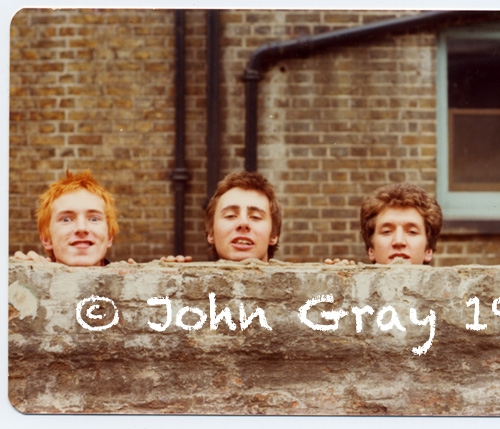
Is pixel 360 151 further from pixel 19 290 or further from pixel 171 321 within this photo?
pixel 19 290

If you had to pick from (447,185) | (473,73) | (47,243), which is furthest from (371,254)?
(47,243)

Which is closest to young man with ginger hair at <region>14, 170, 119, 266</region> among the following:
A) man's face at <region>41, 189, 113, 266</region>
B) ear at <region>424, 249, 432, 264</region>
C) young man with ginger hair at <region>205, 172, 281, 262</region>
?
man's face at <region>41, 189, 113, 266</region>

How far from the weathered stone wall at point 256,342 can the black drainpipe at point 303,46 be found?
18.9 inches

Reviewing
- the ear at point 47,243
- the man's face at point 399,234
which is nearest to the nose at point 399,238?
the man's face at point 399,234

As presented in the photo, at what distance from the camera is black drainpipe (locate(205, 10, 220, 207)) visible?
232cm

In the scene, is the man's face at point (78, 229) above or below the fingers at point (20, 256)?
above

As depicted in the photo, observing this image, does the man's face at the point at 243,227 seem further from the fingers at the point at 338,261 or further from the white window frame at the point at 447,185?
the white window frame at the point at 447,185

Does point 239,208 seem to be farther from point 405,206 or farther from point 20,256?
point 20,256

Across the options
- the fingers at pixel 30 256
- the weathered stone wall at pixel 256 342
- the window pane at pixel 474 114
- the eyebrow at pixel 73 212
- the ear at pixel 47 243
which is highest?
the window pane at pixel 474 114

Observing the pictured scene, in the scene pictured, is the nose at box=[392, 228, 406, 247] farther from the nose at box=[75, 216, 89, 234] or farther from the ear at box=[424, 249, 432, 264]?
the nose at box=[75, 216, 89, 234]

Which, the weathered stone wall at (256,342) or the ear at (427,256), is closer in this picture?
the weathered stone wall at (256,342)

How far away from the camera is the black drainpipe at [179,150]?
7.54 feet

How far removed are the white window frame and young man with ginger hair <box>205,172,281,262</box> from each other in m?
0.54

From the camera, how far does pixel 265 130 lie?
7.63 feet
